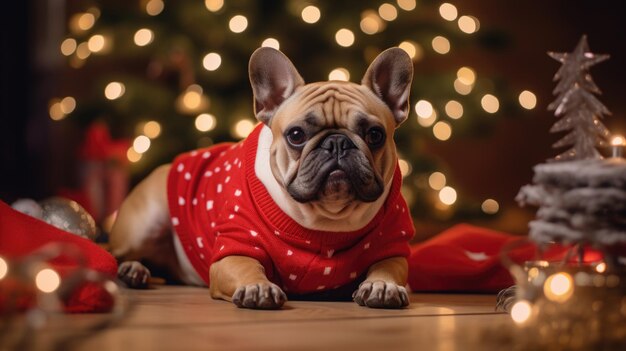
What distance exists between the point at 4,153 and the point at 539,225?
10.9ft

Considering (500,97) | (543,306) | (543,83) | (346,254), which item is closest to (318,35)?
(500,97)

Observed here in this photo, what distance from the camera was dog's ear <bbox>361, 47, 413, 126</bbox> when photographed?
68.1 inches

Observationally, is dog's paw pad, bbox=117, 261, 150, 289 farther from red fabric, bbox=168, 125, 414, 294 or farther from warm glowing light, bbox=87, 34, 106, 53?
warm glowing light, bbox=87, 34, 106, 53

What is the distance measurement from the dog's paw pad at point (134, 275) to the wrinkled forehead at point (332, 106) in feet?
1.80

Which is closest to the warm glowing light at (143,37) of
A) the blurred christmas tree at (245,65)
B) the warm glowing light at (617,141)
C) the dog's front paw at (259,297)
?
the blurred christmas tree at (245,65)

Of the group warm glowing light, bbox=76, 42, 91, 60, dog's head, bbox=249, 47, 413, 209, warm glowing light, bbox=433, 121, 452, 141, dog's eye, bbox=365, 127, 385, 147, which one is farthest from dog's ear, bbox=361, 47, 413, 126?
warm glowing light, bbox=76, 42, 91, 60

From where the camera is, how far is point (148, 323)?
1.29 meters

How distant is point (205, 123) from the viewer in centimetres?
307

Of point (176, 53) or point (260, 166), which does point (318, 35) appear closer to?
point (176, 53)

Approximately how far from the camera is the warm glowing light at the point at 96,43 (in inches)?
125

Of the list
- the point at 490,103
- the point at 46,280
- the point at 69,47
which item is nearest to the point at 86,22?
the point at 69,47

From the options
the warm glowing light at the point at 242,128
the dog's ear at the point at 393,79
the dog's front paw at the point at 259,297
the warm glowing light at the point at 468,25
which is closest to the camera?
the dog's front paw at the point at 259,297

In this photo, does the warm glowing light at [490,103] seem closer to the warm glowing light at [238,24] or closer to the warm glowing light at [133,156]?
the warm glowing light at [238,24]

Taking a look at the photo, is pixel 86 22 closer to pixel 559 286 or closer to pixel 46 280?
pixel 46 280
